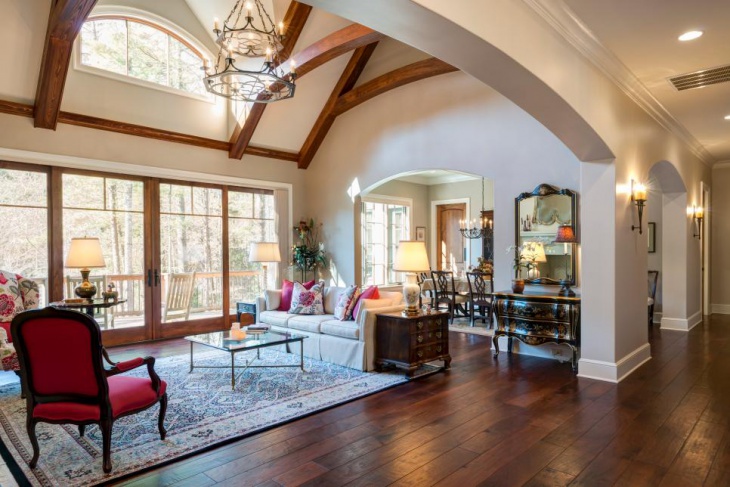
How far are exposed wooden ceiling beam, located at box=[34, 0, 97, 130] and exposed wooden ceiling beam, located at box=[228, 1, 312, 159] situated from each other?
87.5 inches

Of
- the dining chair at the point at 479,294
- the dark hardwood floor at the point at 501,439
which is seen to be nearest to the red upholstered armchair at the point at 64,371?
the dark hardwood floor at the point at 501,439

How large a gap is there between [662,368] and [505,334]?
1645 mm

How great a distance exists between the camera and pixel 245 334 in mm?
4836

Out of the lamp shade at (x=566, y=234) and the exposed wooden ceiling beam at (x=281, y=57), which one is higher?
the exposed wooden ceiling beam at (x=281, y=57)

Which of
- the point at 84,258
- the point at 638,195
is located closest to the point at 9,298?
the point at 84,258

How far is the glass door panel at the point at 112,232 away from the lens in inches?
242

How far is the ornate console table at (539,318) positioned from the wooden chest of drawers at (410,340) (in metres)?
0.85

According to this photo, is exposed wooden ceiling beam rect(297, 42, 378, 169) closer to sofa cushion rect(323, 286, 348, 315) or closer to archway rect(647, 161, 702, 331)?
sofa cushion rect(323, 286, 348, 315)

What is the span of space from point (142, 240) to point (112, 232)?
0.40 metres

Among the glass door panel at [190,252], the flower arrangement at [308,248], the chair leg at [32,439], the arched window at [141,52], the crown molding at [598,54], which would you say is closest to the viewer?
the chair leg at [32,439]

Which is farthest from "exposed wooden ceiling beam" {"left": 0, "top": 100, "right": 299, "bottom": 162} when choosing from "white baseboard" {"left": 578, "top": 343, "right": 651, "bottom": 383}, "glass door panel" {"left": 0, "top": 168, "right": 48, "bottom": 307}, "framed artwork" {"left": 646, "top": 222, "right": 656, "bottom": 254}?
"framed artwork" {"left": 646, "top": 222, "right": 656, "bottom": 254}

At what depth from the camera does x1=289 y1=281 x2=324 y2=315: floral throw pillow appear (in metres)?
5.92

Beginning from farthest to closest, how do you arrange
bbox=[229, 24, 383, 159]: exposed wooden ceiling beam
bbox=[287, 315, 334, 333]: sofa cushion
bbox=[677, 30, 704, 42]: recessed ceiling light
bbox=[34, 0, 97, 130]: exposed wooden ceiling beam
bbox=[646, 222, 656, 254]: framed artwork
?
bbox=[646, 222, 656, 254]: framed artwork, bbox=[229, 24, 383, 159]: exposed wooden ceiling beam, bbox=[287, 315, 334, 333]: sofa cushion, bbox=[34, 0, 97, 130]: exposed wooden ceiling beam, bbox=[677, 30, 704, 42]: recessed ceiling light

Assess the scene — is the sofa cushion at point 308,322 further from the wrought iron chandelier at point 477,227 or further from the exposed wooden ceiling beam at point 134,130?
the wrought iron chandelier at point 477,227
